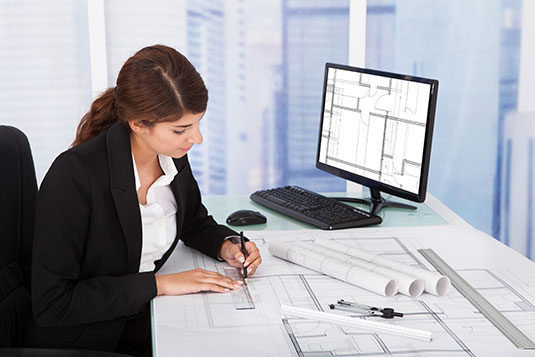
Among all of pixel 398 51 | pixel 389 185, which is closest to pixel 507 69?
pixel 398 51

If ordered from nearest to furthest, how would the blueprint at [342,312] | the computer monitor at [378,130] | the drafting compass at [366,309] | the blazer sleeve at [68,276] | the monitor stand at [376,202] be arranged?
the blueprint at [342,312] → the drafting compass at [366,309] → the blazer sleeve at [68,276] → the computer monitor at [378,130] → the monitor stand at [376,202]

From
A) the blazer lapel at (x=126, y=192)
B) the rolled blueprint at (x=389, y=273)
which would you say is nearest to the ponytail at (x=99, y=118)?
the blazer lapel at (x=126, y=192)

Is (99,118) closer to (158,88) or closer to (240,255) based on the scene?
(158,88)

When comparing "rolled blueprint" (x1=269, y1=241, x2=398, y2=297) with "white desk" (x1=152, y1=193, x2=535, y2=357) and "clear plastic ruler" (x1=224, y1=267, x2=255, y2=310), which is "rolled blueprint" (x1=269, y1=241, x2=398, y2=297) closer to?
"white desk" (x1=152, y1=193, x2=535, y2=357)

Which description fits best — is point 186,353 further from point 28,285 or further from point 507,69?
point 507,69

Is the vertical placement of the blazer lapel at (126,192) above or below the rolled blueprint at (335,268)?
above

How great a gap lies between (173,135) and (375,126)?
28.7 inches

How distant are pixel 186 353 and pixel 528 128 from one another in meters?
2.49

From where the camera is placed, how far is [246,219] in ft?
6.53

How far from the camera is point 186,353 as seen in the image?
121 cm

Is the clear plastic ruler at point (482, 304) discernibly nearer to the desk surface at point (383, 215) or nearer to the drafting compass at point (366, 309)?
the drafting compass at point (366, 309)

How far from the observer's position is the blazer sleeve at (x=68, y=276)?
1.45m

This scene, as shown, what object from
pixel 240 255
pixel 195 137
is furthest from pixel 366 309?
pixel 195 137

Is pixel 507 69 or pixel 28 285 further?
pixel 507 69
